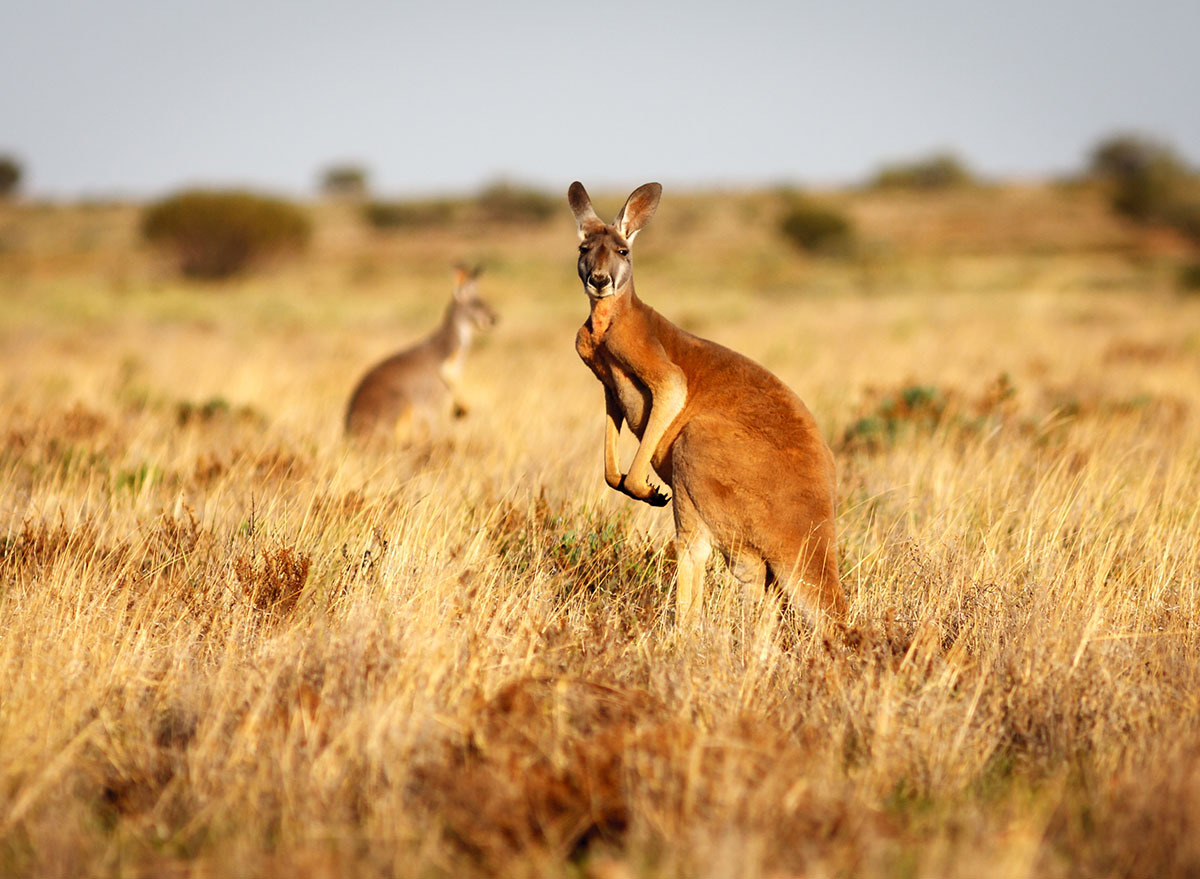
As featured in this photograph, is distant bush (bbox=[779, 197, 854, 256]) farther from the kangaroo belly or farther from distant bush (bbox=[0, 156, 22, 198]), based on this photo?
distant bush (bbox=[0, 156, 22, 198])

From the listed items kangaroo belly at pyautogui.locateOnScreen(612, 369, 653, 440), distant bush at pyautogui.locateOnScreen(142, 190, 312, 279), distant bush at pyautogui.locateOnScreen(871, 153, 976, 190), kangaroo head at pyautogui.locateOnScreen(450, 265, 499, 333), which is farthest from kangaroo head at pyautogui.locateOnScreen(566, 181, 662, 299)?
distant bush at pyautogui.locateOnScreen(871, 153, 976, 190)

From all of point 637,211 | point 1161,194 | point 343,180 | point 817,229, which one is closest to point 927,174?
point 1161,194

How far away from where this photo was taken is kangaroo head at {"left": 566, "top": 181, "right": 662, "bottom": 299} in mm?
3762

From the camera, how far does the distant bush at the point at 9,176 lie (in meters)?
89.2

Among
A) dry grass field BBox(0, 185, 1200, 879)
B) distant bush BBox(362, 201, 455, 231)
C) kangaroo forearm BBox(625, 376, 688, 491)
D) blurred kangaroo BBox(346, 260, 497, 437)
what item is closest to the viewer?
dry grass field BBox(0, 185, 1200, 879)

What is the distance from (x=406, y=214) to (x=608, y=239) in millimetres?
65396

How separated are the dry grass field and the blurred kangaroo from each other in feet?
1.37

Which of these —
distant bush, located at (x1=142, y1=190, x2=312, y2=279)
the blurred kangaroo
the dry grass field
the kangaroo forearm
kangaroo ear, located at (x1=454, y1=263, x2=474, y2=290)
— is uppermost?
distant bush, located at (x1=142, y1=190, x2=312, y2=279)

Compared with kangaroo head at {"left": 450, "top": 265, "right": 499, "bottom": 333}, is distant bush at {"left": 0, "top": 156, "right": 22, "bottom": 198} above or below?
above

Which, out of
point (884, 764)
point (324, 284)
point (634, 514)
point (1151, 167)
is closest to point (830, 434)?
point (634, 514)

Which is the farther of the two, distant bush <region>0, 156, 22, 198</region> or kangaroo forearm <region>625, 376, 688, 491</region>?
distant bush <region>0, 156, 22, 198</region>

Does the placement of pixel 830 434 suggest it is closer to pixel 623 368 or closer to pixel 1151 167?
pixel 623 368

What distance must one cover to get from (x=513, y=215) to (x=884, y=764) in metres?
69.7

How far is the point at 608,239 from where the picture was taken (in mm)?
3910
